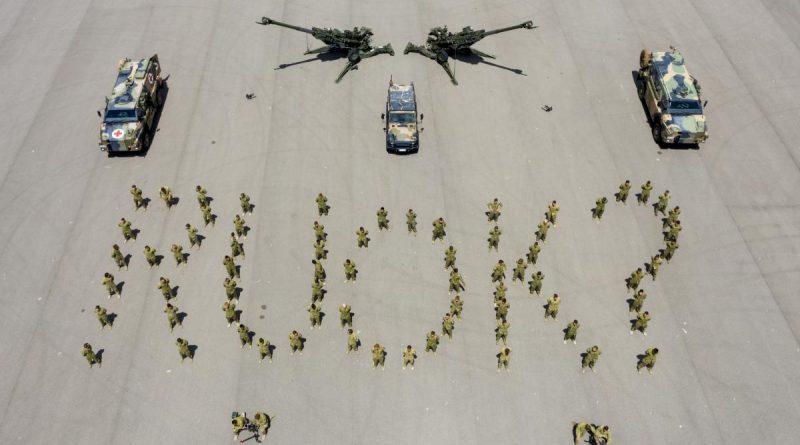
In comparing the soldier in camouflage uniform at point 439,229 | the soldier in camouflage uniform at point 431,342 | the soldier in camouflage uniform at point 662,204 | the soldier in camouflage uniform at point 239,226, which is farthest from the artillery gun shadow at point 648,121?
the soldier in camouflage uniform at point 239,226

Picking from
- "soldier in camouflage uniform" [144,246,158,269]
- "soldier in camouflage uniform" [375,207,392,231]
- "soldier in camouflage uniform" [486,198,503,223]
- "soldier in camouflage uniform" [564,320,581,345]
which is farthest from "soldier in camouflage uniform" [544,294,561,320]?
"soldier in camouflage uniform" [144,246,158,269]

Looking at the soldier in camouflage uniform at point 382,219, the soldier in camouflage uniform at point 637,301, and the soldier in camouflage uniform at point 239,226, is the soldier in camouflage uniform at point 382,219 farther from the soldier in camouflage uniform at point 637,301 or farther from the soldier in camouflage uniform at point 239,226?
the soldier in camouflage uniform at point 637,301

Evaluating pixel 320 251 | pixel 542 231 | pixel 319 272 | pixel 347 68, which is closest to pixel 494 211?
pixel 542 231

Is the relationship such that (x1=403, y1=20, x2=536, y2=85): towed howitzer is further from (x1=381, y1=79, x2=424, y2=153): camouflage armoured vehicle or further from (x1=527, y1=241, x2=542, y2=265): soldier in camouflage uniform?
(x1=527, y1=241, x2=542, y2=265): soldier in camouflage uniform

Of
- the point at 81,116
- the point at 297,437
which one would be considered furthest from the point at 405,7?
the point at 297,437

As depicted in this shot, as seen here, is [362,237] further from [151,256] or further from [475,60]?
[475,60]

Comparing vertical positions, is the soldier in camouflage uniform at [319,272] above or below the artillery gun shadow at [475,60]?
below
